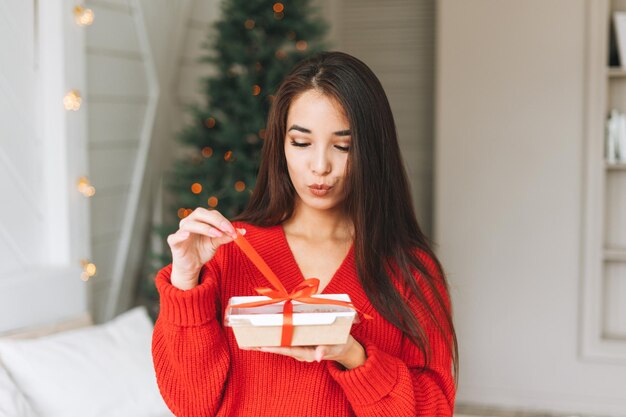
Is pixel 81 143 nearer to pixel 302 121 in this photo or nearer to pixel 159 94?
pixel 159 94

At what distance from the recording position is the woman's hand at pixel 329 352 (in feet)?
3.79

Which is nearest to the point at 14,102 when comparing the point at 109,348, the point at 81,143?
the point at 81,143

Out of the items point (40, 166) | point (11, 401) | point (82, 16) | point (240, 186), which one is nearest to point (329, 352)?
point (11, 401)

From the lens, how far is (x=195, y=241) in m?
1.25

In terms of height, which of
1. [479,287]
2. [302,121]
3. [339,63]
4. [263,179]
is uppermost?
[339,63]

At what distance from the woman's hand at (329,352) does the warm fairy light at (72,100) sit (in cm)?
150

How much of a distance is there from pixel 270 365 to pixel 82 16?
5.11 ft

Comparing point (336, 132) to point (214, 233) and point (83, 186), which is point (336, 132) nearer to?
point (214, 233)

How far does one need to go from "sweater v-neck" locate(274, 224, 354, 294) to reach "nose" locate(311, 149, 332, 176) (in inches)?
8.6

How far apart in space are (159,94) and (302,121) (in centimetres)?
210

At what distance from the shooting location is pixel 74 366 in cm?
219

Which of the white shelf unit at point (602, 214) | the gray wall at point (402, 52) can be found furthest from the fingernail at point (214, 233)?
the gray wall at point (402, 52)

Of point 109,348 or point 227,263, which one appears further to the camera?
point 109,348

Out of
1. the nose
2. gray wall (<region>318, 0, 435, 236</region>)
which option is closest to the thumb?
the nose
